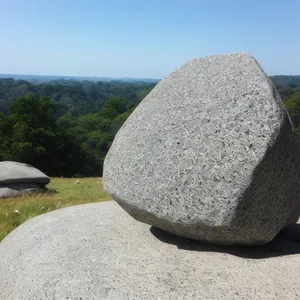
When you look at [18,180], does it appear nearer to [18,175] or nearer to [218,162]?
[18,175]

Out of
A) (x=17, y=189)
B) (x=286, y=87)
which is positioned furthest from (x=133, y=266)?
(x=286, y=87)

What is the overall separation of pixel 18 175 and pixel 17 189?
436mm

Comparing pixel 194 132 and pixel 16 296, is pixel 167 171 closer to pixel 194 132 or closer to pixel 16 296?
pixel 194 132

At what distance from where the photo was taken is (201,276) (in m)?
3.65

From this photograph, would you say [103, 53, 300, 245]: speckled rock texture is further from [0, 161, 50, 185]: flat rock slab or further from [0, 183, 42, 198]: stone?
[0, 161, 50, 185]: flat rock slab

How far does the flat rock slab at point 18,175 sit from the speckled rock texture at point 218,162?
789cm

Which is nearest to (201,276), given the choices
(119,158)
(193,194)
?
(193,194)

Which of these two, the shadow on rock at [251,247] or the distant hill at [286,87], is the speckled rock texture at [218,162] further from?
the distant hill at [286,87]

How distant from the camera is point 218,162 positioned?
3777 mm

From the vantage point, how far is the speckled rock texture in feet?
12.1

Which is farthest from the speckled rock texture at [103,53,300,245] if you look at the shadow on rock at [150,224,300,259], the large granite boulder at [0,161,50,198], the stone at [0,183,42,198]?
the large granite boulder at [0,161,50,198]

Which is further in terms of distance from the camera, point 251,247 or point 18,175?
point 18,175

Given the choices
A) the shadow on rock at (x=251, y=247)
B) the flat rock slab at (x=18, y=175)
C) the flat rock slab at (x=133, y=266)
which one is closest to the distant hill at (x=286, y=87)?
the shadow on rock at (x=251, y=247)

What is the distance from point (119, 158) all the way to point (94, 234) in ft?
3.17
